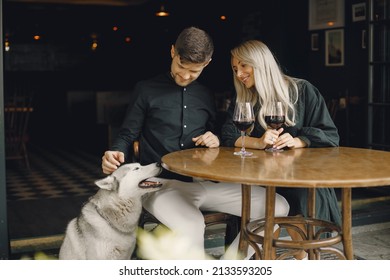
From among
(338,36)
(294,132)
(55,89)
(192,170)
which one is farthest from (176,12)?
(192,170)

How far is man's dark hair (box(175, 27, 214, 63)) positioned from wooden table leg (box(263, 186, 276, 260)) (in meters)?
0.74

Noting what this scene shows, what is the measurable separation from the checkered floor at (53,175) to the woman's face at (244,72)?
118 inches

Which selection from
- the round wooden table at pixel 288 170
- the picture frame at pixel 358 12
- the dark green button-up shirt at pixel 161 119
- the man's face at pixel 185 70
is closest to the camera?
the round wooden table at pixel 288 170

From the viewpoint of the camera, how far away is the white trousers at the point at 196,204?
8.98 feet

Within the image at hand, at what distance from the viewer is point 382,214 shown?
461 cm

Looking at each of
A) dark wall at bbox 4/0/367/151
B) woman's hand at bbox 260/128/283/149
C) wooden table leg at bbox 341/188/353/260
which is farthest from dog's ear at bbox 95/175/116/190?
dark wall at bbox 4/0/367/151

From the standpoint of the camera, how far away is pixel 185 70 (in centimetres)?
293

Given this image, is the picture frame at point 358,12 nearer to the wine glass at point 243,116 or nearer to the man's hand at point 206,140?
the man's hand at point 206,140

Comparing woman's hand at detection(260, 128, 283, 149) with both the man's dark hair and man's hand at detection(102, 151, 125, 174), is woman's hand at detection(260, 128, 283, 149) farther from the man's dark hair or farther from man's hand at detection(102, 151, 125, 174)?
man's hand at detection(102, 151, 125, 174)

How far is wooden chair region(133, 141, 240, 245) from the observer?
2949 millimetres

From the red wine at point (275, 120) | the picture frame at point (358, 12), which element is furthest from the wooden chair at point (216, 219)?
the picture frame at point (358, 12)
